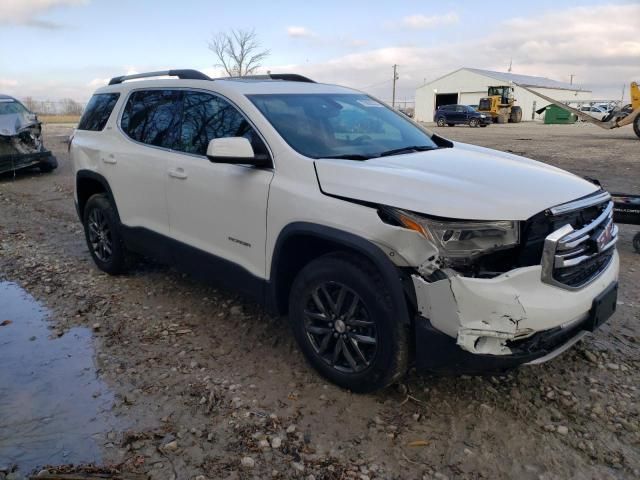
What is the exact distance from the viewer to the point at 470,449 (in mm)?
2705

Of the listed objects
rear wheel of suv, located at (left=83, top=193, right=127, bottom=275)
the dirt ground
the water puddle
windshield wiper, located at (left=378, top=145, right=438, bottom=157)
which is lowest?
the water puddle

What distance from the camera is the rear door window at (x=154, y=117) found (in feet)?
14.1

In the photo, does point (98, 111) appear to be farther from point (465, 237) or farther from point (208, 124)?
point (465, 237)

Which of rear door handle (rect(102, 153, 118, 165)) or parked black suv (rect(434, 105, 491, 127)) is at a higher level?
parked black suv (rect(434, 105, 491, 127))

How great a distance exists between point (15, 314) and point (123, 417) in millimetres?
2168

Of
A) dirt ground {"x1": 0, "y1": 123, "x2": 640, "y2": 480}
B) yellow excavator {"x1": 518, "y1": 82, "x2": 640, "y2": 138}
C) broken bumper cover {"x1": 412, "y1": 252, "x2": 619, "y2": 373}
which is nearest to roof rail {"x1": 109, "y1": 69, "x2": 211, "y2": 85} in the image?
dirt ground {"x1": 0, "y1": 123, "x2": 640, "y2": 480}

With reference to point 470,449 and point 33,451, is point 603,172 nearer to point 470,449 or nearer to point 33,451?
point 470,449

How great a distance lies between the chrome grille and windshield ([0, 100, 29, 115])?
12.8m

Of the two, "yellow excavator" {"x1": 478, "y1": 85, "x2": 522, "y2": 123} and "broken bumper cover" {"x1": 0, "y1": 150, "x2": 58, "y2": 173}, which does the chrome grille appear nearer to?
"broken bumper cover" {"x1": 0, "y1": 150, "x2": 58, "y2": 173}

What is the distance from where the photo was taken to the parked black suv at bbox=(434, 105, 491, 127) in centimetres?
3662

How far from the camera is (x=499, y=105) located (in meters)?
41.5

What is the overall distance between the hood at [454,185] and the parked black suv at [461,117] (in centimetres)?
3539

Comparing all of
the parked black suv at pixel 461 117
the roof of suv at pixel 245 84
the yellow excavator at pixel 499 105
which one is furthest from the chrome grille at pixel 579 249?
the yellow excavator at pixel 499 105

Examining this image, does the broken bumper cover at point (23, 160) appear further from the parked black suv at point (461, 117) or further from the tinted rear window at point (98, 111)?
the parked black suv at point (461, 117)
